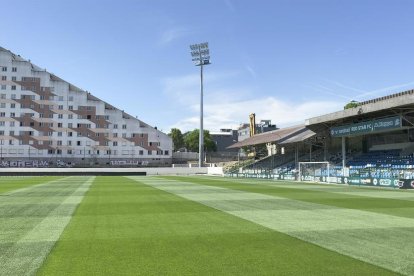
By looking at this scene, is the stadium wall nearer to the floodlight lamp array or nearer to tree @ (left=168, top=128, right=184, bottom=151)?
the floodlight lamp array

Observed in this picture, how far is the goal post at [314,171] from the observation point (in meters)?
46.2

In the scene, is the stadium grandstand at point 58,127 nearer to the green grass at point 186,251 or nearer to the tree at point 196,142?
the tree at point 196,142

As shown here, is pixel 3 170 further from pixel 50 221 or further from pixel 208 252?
pixel 208 252

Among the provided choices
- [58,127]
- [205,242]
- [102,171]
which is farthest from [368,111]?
[58,127]

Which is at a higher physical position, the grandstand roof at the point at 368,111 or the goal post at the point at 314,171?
the grandstand roof at the point at 368,111

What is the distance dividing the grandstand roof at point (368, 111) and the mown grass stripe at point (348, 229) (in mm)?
22730

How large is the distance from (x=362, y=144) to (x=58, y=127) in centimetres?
8180

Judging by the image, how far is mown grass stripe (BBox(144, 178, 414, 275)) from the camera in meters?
8.52

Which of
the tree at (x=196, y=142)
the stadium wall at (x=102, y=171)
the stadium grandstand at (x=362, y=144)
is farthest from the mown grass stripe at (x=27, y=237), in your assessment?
the tree at (x=196, y=142)

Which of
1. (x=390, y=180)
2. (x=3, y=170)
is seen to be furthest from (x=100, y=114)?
(x=390, y=180)

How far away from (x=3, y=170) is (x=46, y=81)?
44.1 m

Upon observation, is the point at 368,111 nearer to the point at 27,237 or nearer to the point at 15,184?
the point at 15,184

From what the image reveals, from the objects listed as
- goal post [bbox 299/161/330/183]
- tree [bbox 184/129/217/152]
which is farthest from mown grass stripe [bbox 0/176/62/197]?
tree [bbox 184/129/217/152]

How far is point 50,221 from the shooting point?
43.8 feet
